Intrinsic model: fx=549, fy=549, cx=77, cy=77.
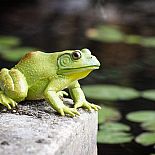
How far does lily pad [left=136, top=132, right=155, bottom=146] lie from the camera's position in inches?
121

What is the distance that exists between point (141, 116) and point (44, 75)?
1.22m

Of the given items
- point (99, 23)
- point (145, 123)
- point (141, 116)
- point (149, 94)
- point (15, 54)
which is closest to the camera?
point (145, 123)

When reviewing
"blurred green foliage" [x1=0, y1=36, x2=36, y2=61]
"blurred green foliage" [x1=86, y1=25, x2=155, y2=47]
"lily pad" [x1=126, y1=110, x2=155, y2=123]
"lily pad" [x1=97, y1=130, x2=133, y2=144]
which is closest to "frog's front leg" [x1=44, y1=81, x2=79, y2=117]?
"lily pad" [x1=97, y1=130, x2=133, y2=144]

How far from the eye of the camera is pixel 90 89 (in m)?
4.13

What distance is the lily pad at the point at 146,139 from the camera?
3.07 m

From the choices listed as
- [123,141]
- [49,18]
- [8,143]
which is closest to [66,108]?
[8,143]

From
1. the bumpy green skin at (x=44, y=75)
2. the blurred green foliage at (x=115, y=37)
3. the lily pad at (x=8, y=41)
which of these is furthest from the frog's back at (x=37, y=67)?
the blurred green foliage at (x=115, y=37)

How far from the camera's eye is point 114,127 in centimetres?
329

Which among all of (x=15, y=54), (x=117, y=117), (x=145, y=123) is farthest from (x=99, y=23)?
(x=145, y=123)

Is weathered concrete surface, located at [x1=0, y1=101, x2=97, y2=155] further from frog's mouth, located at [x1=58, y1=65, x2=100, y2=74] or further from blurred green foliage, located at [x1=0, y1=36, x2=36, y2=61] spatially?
blurred green foliage, located at [x1=0, y1=36, x2=36, y2=61]

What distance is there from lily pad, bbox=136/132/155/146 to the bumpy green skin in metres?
0.71

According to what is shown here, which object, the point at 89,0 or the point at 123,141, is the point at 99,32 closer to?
the point at 89,0

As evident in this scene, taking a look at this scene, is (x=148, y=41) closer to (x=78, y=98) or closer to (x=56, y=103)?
(x=78, y=98)

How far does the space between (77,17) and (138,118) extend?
14.5 ft
